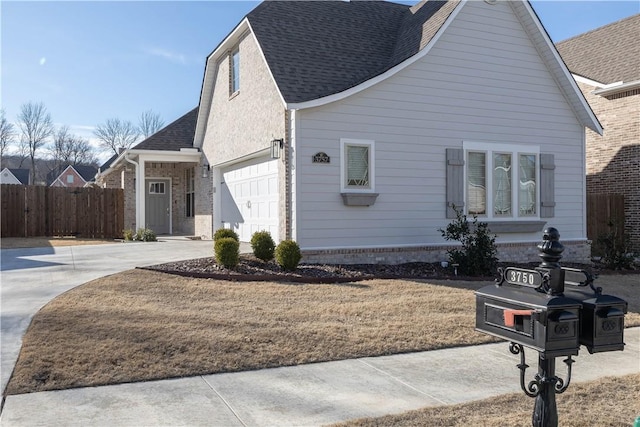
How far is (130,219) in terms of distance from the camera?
19906mm

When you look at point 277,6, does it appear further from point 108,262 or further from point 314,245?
point 108,262

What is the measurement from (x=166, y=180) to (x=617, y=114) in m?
15.7

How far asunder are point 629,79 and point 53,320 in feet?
52.5

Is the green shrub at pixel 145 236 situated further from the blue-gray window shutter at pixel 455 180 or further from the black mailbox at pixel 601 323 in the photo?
the black mailbox at pixel 601 323

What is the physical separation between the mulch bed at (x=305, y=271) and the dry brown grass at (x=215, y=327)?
1.58ft

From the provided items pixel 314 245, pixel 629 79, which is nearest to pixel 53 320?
pixel 314 245

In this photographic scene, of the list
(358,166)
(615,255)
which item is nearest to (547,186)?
(615,255)

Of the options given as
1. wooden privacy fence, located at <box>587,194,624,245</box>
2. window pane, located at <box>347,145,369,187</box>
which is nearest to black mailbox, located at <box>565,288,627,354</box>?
window pane, located at <box>347,145,369,187</box>

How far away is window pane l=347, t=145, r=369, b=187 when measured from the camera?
11523 mm

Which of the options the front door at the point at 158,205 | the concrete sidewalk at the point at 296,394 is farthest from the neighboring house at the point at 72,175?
the concrete sidewalk at the point at 296,394

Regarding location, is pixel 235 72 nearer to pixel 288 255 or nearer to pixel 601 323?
pixel 288 255

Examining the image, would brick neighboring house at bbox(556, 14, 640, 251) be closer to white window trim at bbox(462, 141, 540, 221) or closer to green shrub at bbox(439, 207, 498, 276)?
white window trim at bbox(462, 141, 540, 221)

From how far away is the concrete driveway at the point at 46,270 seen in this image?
5991 mm

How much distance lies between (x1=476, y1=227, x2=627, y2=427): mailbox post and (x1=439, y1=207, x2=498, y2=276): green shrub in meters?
8.42
